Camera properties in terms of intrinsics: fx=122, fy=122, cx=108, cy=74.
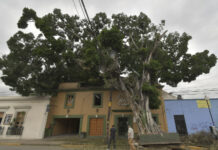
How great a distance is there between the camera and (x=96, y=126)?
14945 mm

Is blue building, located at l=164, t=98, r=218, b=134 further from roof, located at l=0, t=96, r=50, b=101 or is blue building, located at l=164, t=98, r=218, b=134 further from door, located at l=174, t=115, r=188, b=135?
roof, located at l=0, t=96, r=50, b=101

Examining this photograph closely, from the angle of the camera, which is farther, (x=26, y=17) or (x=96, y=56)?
(x=26, y=17)

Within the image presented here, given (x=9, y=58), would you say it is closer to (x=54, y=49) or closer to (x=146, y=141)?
(x=54, y=49)

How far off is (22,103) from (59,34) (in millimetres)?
10514

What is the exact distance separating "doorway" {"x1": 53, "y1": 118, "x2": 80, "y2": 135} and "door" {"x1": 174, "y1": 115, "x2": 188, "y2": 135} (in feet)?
45.2

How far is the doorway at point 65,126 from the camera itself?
16.5 m

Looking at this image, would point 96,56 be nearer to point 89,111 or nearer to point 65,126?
point 89,111

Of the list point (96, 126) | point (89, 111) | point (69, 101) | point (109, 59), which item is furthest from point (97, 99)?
point (109, 59)

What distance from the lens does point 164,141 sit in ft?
30.3

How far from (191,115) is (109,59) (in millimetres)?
10847

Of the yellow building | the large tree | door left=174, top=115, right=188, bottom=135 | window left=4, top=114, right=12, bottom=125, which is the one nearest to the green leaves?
the large tree

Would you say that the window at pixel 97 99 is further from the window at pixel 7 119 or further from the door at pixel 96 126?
the window at pixel 7 119

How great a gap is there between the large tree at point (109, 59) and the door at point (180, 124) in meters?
3.64

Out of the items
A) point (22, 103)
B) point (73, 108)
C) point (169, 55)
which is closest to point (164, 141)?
point (169, 55)
